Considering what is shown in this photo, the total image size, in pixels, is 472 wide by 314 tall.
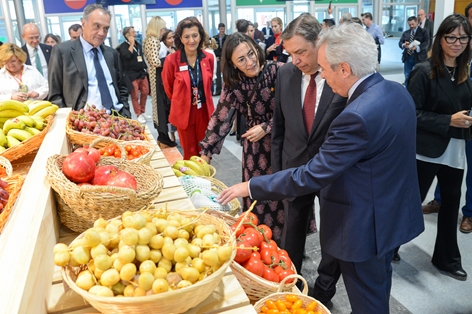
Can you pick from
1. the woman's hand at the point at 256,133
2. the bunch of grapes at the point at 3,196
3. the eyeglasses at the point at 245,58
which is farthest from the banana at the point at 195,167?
the bunch of grapes at the point at 3,196

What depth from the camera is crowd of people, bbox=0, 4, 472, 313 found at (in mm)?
1724

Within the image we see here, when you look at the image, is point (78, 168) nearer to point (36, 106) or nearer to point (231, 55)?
point (36, 106)

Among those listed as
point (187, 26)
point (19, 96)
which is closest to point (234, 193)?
point (19, 96)

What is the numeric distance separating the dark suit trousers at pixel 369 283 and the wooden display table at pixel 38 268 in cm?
81

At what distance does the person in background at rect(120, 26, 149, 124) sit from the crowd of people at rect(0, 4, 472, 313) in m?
Result: 3.64

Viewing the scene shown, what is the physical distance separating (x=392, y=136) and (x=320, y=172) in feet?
1.07

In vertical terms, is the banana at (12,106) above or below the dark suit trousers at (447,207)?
above

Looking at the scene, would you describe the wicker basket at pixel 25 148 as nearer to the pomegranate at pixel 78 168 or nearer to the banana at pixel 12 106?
the banana at pixel 12 106

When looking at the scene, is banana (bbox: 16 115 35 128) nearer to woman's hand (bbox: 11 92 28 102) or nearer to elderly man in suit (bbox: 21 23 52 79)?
woman's hand (bbox: 11 92 28 102)

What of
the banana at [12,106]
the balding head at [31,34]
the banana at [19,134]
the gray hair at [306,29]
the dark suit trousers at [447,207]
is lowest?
the dark suit trousers at [447,207]

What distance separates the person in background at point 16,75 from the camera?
167 inches

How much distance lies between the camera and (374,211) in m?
1.77

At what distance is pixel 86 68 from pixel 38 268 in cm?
256

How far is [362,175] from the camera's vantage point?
1.75 m
